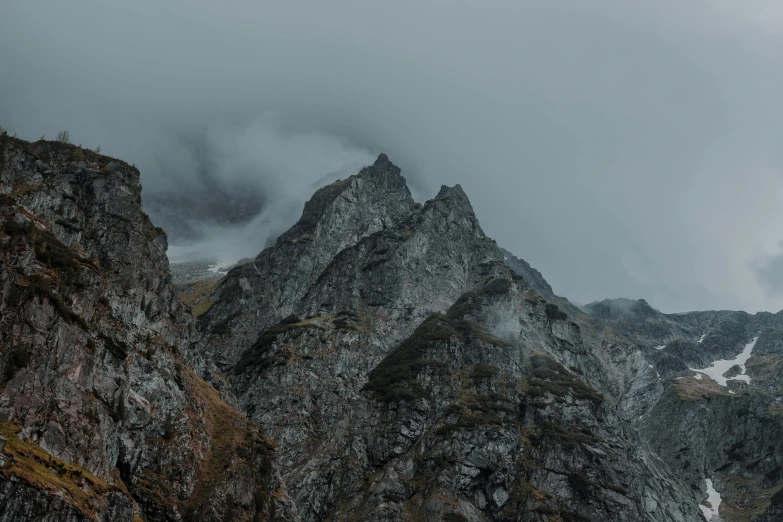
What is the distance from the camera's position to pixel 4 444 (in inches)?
1789

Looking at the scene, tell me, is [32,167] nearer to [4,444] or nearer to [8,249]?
[8,249]

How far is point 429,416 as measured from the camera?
13525 centimetres

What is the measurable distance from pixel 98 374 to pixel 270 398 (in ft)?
242

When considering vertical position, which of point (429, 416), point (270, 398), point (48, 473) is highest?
point (429, 416)

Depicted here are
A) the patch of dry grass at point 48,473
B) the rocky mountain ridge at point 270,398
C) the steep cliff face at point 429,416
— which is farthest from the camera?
the steep cliff face at point 429,416

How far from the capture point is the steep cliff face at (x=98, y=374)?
51.8 m

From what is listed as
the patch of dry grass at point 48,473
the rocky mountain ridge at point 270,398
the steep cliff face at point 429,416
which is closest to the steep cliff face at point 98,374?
the patch of dry grass at point 48,473

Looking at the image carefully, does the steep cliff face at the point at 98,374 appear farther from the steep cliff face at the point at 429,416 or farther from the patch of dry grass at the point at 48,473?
the steep cliff face at the point at 429,416

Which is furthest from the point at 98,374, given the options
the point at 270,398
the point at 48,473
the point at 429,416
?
the point at 429,416

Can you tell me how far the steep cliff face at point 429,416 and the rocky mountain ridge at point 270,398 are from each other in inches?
20.8

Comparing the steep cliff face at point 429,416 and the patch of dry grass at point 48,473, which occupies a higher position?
the steep cliff face at point 429,416

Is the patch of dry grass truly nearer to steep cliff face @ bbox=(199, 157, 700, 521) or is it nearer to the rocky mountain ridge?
the rocky mountain ridge

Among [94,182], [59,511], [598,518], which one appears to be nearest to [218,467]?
[59,511]

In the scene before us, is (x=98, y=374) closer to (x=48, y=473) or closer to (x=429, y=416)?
(x=48, y=473)
